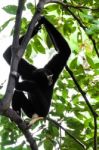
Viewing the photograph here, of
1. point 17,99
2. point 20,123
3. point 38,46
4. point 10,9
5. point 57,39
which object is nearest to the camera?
point 20,123

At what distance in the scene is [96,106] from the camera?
194 inches

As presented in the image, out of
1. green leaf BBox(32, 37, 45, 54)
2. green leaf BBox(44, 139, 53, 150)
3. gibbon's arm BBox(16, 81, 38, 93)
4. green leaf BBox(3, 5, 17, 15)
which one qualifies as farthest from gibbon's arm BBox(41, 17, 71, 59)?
green leaf BBox(44, 139, 53, 150)

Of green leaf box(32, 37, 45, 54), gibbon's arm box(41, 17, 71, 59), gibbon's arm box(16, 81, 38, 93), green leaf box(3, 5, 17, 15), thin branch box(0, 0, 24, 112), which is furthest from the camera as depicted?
green leaf box(32, 37, 45, 54)

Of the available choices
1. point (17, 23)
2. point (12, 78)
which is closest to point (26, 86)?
point (12, 78)

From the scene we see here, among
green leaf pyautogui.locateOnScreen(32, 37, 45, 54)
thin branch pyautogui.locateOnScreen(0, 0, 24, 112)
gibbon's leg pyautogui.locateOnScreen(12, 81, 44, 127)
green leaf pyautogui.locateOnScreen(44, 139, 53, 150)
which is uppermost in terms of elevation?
thin branch pyautogui.locateOnScreen(0, 0, 24, 112)

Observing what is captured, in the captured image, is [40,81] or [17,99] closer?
[17,99]

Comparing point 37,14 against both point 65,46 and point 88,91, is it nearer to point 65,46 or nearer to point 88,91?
point 65,46

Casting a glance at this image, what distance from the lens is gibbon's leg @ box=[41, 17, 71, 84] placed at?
457cm

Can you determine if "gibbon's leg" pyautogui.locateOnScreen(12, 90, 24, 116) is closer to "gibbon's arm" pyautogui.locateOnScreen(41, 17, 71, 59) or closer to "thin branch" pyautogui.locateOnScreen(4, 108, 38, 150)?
"gibbon's arm" pyautogui.locateOnScreen(41, 17, 71, 59)

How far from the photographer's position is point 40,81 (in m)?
4.83

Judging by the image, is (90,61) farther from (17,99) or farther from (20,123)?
(20,123)

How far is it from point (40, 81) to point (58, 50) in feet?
1.36

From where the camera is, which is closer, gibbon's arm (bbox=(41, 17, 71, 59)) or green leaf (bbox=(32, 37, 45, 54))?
gibbon's arm (bbox=(41, 17, 71, 59))

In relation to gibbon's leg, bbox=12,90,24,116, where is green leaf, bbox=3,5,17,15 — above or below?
above
